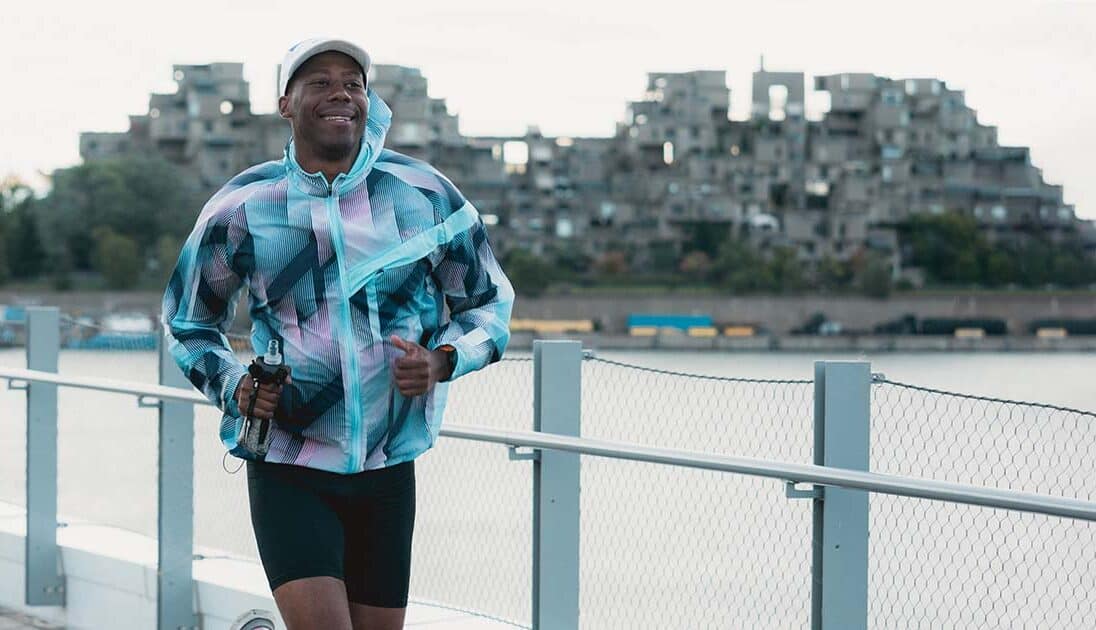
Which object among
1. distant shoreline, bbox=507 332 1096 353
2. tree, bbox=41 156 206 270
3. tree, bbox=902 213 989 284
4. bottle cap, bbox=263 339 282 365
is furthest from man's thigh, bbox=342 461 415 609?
tree, bbox=902 213 989 284

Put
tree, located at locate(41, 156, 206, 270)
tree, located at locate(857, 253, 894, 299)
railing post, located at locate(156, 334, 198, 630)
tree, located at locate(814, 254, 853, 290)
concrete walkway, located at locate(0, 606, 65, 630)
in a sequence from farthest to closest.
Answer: tree, located at locate(814, 254, 853, 290) < tree, located at locate(857, 253, 894, 299) < tree, located at locate(41, 156, 206, 270) < concrete walkway, located at locate(0, 606, 65, 630) < railing post, located at locate(156, 334, 198, 630)

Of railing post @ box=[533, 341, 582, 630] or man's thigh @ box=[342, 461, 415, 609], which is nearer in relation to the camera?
man's thigh @ box=[342, 461, 415, 609]

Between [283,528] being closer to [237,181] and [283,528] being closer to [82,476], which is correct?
[237,181]

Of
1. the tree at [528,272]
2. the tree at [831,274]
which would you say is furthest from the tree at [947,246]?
the tree at [528,272]

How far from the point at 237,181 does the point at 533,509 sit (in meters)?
1.18

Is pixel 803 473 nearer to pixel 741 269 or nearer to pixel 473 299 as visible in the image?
pixel 473 299

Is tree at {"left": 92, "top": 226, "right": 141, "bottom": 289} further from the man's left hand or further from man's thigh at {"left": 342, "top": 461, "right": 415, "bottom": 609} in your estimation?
the man's left hand

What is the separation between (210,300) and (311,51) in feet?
1.44

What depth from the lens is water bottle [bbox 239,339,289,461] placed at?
247cm

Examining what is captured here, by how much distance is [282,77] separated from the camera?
8.54 feet

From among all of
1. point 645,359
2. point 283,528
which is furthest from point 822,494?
point 645,359

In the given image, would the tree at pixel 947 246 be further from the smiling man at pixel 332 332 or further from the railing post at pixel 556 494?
the smiling man at pixel 332 332

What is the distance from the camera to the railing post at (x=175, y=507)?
4.57 meters

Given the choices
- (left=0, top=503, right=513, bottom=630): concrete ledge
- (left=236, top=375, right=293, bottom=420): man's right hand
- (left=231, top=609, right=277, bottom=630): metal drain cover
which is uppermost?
(left=236, top=375, right=293, bottom=420): man's right hand
